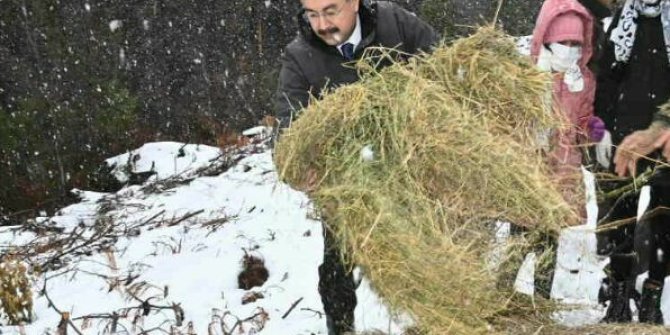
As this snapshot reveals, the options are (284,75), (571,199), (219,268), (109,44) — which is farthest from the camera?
(109,44)

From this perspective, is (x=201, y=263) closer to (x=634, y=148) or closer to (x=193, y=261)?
(x=193, y=261)

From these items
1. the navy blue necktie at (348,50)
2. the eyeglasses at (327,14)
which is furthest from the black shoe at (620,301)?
the eyeglasses at (327,14)

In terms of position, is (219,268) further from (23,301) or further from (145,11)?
(145,11)

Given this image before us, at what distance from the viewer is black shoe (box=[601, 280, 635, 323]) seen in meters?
3.27

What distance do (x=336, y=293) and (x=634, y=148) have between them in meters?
1.29

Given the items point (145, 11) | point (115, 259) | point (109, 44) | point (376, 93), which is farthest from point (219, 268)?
point (145, 11)

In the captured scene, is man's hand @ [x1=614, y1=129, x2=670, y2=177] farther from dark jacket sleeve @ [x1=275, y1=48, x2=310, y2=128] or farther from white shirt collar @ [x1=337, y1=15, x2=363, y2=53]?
dark jacket sleeve @ [x1=275, y1=48, x2=310, y2=128]

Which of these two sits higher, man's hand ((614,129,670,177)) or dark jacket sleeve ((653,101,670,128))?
dark jacket sleeve ((653,101,670,128))

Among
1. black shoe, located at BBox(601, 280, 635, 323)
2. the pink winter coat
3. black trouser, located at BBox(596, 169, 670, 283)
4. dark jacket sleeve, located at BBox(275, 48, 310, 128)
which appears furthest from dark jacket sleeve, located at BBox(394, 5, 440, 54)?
black shoe, located at BBox(601, 280, 635, 323)

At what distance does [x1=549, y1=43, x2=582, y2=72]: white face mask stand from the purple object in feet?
0.85

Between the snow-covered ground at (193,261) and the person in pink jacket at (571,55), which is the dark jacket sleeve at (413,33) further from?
the snow-covered ground at (193,261)

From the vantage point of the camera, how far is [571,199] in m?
2.04

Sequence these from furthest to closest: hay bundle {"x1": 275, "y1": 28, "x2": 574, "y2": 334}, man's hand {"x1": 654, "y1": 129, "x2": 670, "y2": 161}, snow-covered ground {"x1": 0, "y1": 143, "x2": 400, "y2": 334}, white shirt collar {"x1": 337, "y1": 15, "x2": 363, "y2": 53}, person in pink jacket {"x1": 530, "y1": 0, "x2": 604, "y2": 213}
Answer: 1. snow-covered ground {"x1": 0, "y1": 143, "x2": 400, "y2": 334}
2. person in pink jacket {"x1": 530, "y1": 0, "x2": 604, "y2": 213}
3. white shirt collar {"x1": 337, "y1": 15, "x2": 363, "y2": 53}
4. man's hand {"x1": 654, "y1": 129, "x2": 670, "y2": 161}
5. hay bundle {"x1": 275, "y1": 28, "x2": 574, "y2": 334}

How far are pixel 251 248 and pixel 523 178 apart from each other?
11.4 feet
